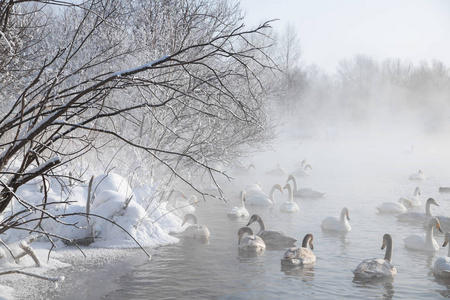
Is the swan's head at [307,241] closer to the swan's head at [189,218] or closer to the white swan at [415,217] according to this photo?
the swan's head at [189,218]

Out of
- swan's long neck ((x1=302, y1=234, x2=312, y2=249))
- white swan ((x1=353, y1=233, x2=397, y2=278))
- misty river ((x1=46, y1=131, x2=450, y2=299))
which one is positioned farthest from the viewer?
swan's long neck ((x1=302, y1=234, x2=312, y2=249))

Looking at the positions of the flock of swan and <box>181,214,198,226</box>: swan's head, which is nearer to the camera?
the flock of swan

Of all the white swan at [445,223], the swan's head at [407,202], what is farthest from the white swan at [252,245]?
the swan's head at [407,202]

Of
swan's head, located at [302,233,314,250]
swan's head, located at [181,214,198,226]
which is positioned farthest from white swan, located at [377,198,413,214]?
swan's head, located at [181,214,198,226]

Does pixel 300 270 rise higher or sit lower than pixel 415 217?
lower

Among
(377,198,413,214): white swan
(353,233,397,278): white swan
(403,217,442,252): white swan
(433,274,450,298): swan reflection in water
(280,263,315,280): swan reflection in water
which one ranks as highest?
(377,198,413,214): white swan

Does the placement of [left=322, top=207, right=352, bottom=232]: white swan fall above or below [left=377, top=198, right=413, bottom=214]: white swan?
below

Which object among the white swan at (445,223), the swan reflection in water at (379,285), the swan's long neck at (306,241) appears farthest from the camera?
the white swan at (445,223)

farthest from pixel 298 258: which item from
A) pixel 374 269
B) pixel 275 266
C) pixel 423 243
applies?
pixel 423 243

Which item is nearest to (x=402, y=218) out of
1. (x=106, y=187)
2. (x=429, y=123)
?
(x=106, y=187)

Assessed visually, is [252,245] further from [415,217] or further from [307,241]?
[415,217]

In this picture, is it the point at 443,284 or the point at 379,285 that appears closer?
the point at 379,285

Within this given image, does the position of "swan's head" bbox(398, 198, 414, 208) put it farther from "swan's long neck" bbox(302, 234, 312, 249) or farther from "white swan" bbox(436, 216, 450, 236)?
"swan's long neck" bbox(302, 234, 312, 249)

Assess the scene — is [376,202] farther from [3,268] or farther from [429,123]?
[429,123]
